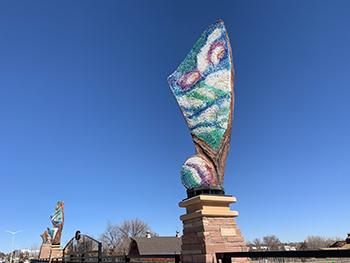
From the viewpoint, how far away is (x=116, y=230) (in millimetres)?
47000

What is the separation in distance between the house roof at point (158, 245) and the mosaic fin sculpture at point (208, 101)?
2360cm

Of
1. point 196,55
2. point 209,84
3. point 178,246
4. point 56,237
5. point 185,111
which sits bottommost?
point 178,246

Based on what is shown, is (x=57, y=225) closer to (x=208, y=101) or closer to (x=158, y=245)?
(x=158, y=245)

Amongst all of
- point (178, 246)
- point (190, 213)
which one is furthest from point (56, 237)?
point (190, 213)

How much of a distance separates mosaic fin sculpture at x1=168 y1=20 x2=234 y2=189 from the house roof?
77.4ft

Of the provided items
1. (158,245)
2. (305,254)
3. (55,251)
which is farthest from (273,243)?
(305,254)

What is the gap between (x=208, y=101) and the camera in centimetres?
514

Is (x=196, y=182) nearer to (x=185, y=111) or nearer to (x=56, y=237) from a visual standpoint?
(x=185, y=111)

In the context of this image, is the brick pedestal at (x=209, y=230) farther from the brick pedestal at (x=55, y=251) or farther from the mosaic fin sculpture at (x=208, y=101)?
the brick pedestal at (x=55, y=251)

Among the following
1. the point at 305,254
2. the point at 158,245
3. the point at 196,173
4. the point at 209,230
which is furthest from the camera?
the point at 158,245

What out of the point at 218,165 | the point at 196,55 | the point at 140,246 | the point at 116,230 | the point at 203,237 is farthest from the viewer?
the point at 116,230

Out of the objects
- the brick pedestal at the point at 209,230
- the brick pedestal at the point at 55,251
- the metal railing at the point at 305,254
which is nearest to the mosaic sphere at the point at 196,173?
the brick pedestal at the point at 209,230

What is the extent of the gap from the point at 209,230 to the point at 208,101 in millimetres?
2524

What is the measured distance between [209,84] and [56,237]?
20.8m
